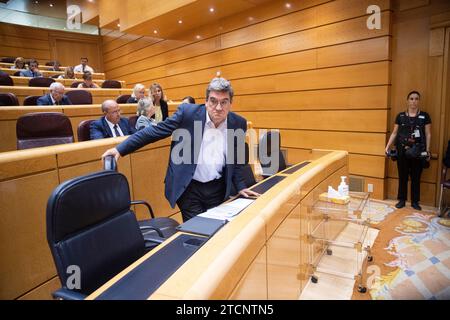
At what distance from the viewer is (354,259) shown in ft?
9.20

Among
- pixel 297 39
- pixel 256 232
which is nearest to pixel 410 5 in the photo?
pixel 297 39

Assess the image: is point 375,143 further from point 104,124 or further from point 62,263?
point 62,263

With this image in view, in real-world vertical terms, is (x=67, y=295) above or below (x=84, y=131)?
below

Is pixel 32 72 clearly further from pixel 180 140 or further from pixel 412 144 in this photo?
pixel 412 144

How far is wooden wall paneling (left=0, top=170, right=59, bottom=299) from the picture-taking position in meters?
1.54

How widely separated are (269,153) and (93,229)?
2.36 meters

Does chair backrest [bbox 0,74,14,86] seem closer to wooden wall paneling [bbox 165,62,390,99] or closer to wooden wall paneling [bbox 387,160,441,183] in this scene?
wooden wall paneling [bbox 165,62,390,99]

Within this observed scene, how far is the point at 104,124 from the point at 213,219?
192cm

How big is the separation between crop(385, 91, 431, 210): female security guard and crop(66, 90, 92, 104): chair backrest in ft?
14.7

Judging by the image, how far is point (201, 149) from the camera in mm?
1910

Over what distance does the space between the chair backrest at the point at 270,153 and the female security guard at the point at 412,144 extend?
5.48 feet

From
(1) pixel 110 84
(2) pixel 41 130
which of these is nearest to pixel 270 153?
(2) pixel 41 130

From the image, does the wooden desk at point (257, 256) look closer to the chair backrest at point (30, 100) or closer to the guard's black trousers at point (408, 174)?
the guard's black trousers at point (408, 174)

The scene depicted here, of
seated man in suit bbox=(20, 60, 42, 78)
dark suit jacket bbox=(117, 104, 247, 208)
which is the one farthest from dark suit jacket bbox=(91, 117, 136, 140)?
seated man in suit bbox=(20, 60, 42, 78)
